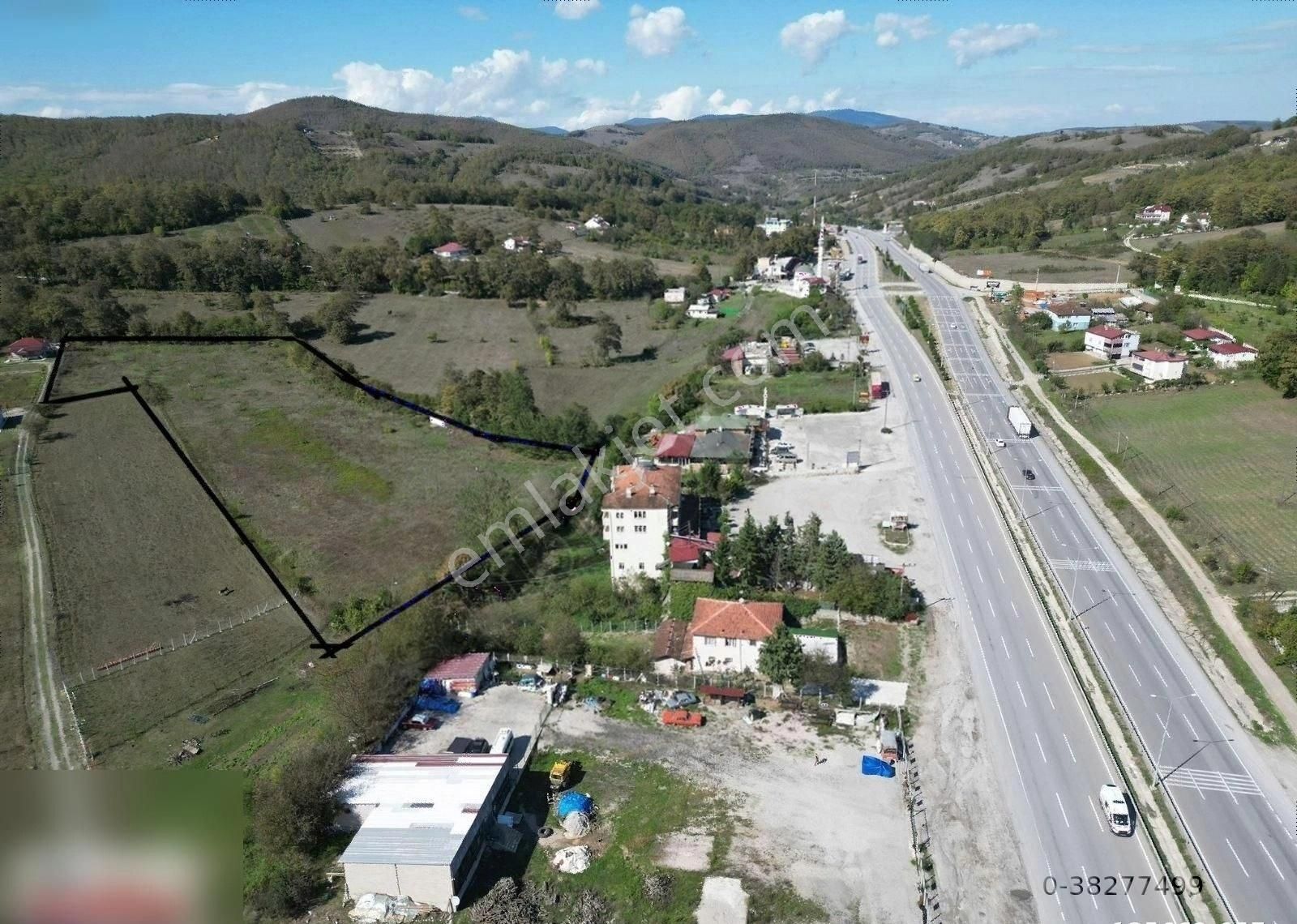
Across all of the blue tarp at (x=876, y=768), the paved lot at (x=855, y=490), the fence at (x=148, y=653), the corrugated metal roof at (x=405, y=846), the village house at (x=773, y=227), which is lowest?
the blue tarp at (x=876, y=768)

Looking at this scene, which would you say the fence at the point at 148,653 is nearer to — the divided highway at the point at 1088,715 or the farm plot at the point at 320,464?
the farm plot at the point at 320,464

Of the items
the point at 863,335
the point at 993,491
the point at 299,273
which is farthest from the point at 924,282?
the point at 299,273

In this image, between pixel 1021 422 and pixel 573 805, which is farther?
pixel 1021 422

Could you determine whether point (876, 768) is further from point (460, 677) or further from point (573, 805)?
point (460, 677)

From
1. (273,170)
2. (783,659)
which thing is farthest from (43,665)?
(273,170)

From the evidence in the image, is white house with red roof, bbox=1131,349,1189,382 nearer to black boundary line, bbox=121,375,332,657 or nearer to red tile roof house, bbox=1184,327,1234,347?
red tile roof house, bbox=1184,327,1234,347

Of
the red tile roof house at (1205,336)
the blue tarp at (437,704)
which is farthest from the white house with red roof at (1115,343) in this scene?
the blue tarp at (437,704)

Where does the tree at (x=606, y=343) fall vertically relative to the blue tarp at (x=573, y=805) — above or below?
above
